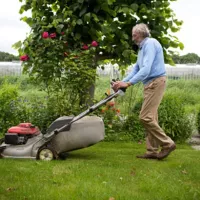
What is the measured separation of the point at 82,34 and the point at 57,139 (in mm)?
2845

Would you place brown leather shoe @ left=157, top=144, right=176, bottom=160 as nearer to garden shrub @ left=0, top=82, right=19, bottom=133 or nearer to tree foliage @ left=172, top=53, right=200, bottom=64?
garden shrub @ left=0, top=82, right=19, bottom=133

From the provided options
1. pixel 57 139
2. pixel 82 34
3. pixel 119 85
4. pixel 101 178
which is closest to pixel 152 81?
pixel 119 85

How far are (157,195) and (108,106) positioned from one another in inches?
151

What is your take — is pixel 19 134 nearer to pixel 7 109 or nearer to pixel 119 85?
pixel 119 85

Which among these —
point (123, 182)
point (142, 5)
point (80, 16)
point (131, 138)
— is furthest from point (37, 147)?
point (142, 5)

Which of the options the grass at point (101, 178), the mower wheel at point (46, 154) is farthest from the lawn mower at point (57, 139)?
the grass at point (101, 178)

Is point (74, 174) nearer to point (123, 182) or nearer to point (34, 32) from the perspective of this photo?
point (123, 182)

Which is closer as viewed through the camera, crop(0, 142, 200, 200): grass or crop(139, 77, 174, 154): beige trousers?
crop(0, 142, 200, 200): grass

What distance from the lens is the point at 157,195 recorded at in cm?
393

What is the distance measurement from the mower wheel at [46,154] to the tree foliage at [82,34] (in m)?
1.79

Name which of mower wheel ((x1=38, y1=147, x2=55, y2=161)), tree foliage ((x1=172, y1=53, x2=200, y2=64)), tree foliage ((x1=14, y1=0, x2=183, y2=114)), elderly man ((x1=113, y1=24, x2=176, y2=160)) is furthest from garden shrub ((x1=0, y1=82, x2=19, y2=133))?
tree foliage ((x1=172, y1=53, x2=200, y2=64))

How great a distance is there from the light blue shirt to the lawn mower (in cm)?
30

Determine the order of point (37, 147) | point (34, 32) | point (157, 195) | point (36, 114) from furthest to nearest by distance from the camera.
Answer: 1. point (34, 32)
2. point (36, 114)
3. point (37, 147)
4. point (157, 195)

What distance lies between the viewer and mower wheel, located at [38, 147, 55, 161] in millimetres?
5340
